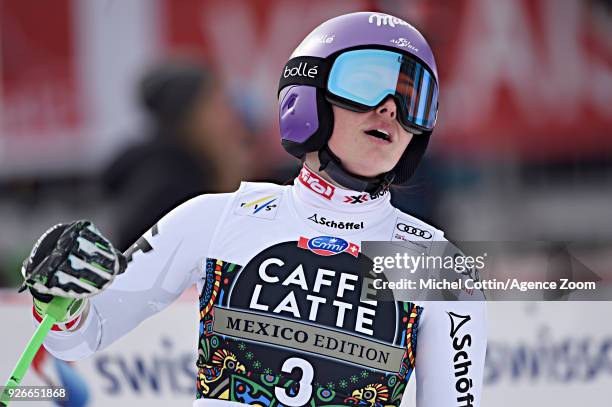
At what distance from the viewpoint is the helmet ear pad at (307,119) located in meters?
2.61

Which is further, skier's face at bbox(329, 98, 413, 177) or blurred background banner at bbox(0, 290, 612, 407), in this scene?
blurred background banner at bbox(0, 290, 612, 407)

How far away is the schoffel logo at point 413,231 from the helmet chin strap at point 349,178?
0.12 m

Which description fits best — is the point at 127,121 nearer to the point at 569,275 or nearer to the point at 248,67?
the point at 248,67

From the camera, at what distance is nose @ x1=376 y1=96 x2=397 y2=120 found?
8.34 feet

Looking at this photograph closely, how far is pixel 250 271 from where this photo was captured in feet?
8.39

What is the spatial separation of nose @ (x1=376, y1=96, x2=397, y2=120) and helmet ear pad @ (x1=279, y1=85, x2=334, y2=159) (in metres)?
0.13

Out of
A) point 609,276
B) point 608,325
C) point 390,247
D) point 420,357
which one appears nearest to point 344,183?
point 390,247

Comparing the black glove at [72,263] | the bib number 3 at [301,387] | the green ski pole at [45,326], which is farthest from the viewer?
the bib number 3 at [301,387]

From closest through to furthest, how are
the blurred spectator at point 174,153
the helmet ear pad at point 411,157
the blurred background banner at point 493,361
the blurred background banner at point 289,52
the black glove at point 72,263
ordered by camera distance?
the black glove at point 72,263
the helmet ear pad at point 411,157
the blurred background banner at point 493,361
the blurred spectator at point 174,153
the blurred background banner at point 289,52

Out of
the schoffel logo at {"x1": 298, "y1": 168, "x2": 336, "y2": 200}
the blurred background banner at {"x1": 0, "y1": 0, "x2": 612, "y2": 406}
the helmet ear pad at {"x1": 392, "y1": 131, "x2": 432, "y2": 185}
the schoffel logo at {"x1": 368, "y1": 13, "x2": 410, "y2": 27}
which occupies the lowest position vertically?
the schoffel logo at {"x1": 298, "y1": 168, "x2": 336, "y2": 200}

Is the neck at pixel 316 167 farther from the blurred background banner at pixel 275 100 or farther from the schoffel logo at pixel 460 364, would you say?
the blurred background banner at pixel 275 100

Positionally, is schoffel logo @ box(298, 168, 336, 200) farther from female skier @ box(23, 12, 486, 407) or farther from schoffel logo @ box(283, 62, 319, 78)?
schoffel logo @ box(283, 62, 319, 78)

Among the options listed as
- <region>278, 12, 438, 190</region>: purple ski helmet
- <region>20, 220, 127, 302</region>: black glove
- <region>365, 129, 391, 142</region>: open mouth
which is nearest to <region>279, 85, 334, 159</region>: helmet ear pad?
<region>278, 12, 438, 190</region>: purple ski helmet

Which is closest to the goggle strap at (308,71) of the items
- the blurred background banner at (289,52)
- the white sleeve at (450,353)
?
the white sleeve at (450,353)
